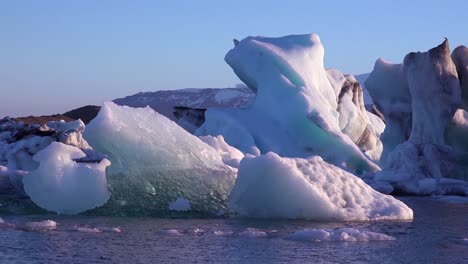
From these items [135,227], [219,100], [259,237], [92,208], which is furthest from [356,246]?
[219,100]

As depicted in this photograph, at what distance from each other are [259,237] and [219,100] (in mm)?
67228

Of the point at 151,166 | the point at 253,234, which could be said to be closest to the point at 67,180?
the point at 151,166

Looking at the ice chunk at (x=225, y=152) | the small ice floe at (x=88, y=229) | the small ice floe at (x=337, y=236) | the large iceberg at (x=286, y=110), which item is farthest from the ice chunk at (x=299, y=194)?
the large iceberg at (x=286, y=110)

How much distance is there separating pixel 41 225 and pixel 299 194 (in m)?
2.97

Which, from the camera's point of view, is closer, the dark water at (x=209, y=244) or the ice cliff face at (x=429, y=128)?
the dark water at (x=209, y=244)

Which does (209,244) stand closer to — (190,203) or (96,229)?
(96,229)

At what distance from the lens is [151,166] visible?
8.95m

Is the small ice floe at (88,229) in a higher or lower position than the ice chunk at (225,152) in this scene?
lower

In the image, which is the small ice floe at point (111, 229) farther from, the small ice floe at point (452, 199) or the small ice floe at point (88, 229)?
the small ice floe at point (452, 199)

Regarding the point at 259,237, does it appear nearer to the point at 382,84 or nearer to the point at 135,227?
the point at 135,227

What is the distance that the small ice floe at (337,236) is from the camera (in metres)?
7.04

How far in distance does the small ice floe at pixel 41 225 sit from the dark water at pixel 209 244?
0.26 feet

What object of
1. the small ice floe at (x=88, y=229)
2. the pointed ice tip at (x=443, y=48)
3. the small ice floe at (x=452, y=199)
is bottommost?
the small ice floe at (x=452, y=199)

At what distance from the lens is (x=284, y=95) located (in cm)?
1775
